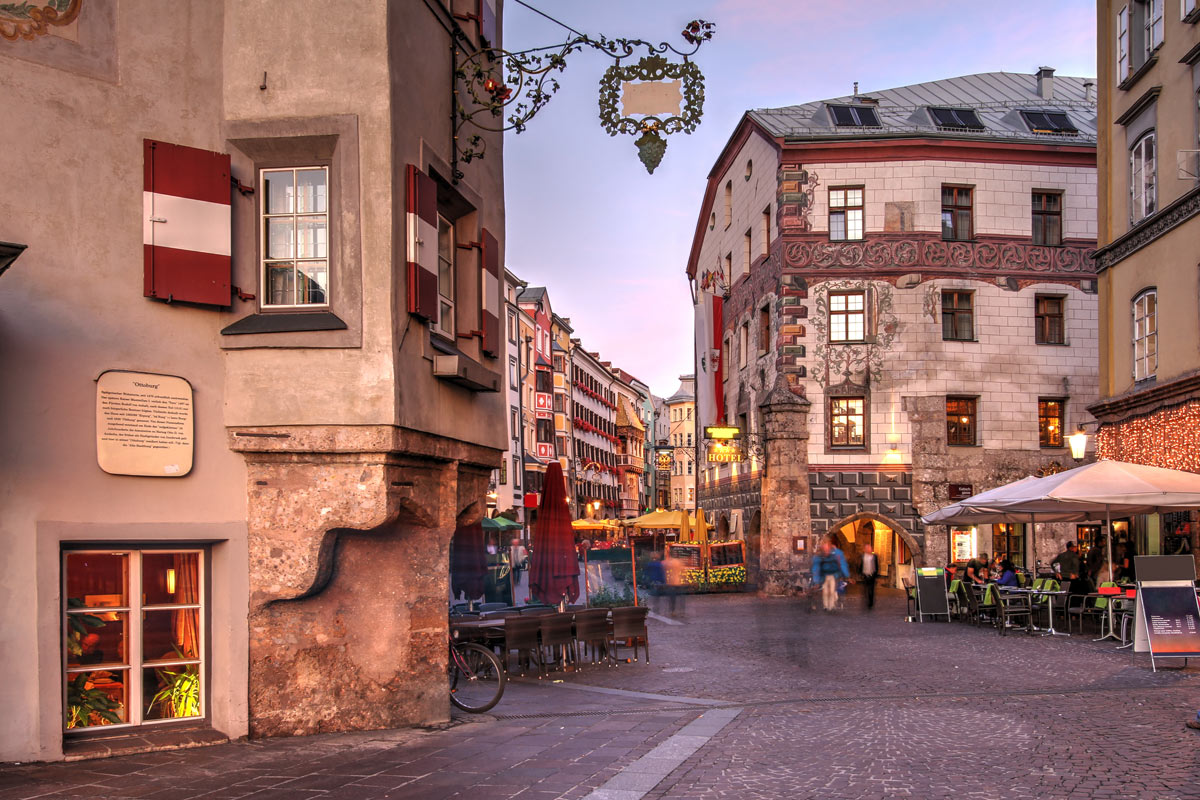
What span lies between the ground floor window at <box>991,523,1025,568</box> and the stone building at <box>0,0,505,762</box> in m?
23.3

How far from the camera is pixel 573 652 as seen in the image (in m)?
16.6

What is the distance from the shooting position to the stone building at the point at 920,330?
3106cm

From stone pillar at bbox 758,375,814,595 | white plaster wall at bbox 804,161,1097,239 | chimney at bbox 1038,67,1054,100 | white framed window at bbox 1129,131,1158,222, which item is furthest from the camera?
chimney at bbox 1038,67,1054,100

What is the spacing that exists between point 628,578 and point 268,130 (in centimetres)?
1868

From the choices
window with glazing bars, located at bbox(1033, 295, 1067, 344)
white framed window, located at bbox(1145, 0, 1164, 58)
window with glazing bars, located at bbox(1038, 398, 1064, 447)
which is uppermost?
white framed window, located at bbox(1145, 0, 1164, 58)

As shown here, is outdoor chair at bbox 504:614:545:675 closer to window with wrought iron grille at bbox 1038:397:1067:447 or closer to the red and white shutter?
the red and white shutter

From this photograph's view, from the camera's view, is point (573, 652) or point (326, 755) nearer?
point (326, 755)

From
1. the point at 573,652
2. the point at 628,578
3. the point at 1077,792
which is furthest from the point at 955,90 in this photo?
the point at 1077,792

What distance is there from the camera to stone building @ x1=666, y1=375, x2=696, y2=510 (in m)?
134

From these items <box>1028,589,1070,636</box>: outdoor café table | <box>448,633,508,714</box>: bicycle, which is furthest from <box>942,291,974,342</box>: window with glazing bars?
<box>448,633,508,714</box>: bicycle

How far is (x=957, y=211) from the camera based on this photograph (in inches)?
1253

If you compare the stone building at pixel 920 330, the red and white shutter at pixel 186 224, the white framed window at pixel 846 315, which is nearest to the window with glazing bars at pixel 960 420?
the stone building at pixel 920 330

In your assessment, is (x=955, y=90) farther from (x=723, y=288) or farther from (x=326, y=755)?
(x=326, y=755)

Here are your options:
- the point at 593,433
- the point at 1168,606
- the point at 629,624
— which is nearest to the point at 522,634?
the point at 629,624
